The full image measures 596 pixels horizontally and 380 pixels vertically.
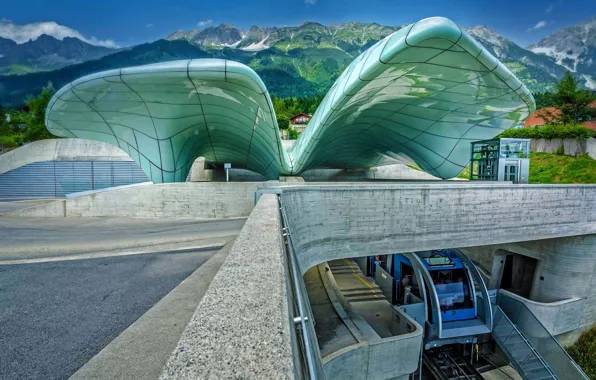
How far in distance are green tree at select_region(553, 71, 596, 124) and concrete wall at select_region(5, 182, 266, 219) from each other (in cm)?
4004

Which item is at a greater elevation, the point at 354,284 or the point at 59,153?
the point at 59,153

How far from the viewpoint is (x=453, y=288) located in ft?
48.3

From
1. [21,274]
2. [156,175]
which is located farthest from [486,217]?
[156,175]

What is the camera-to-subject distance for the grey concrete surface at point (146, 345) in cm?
250

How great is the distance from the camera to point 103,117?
17.3m

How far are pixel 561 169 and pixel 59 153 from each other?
4904cm

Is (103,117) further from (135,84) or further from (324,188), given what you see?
(324,188)

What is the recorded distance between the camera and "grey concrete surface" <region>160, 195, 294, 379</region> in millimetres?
1091

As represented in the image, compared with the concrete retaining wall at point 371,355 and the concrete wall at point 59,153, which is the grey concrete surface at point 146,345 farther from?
the concrete wall at point 59,153

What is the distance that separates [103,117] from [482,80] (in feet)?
68.2

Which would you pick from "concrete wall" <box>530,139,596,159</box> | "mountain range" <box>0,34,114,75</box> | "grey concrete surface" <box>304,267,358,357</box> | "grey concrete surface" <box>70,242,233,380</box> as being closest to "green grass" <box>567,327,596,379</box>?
"grey concrete surface" <box>304,267,358,357</box>

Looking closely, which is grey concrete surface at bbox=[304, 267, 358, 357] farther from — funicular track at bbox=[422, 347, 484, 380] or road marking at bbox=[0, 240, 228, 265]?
funicular track at bbox=[422, 347, 484, 380]

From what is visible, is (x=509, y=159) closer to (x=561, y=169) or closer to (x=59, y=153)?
(x=561, y=169)

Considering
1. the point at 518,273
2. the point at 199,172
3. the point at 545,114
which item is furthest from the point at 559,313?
the point at 545,114
